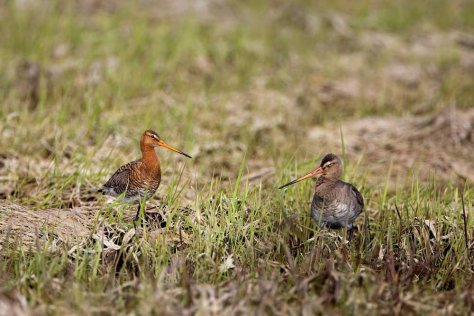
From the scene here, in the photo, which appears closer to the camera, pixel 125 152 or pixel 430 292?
pixel 430 292

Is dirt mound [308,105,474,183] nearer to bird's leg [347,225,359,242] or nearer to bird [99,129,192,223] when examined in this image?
bird's leg [347,225,359,242]

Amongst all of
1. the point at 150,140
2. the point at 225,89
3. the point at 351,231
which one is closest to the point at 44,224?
the point at 150,140

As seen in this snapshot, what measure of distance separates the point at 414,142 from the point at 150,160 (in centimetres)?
387

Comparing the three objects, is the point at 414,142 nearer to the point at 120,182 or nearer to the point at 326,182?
the point at 326,182

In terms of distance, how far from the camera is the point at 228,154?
25.3 feet

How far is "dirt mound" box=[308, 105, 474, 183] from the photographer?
24.5 feet

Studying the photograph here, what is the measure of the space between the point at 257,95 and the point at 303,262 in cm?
530

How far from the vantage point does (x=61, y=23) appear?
1053 cm

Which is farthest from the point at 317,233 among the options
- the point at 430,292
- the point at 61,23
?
the point at 61,23

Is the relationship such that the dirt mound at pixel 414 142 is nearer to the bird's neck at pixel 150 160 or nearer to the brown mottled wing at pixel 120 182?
the bird's neck at pixel 150 160

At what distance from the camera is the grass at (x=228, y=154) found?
4.10 metres

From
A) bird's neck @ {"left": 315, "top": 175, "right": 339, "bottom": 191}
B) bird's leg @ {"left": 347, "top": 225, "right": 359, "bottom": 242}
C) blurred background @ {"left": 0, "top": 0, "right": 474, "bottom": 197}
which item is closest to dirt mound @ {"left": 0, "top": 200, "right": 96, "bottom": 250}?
→ blurred background @ {"left": 0, "top": 0, "right": 474, "bottom": 197}

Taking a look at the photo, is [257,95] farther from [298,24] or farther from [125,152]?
[298,24]

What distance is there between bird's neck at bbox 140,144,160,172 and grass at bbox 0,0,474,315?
0.88ft
